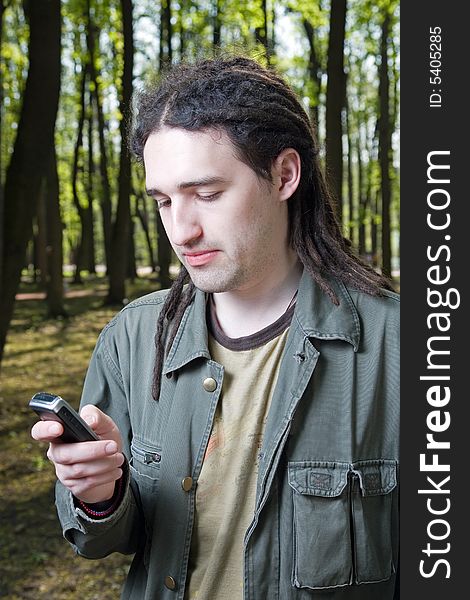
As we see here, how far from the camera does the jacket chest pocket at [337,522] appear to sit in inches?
79.0

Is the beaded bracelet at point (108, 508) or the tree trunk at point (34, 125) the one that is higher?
the tree trunk at point (34, 125)

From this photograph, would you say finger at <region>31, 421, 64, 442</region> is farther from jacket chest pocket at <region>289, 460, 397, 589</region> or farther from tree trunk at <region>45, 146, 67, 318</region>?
tree trunk at <region>45, 146, 67, 318</region>

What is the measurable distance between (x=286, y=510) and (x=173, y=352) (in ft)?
1.71

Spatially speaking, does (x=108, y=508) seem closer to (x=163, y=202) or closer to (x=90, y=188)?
(x=163, y=202)

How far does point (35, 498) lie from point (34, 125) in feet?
9.93

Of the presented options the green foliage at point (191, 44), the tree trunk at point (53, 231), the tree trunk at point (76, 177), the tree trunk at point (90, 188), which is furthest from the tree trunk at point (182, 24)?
the tree trunk at point (90, 188)

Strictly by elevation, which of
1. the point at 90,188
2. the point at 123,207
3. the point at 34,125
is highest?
the point at 90,188

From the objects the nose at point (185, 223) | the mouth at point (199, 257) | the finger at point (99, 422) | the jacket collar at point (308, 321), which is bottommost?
the finger at point (99, 422)

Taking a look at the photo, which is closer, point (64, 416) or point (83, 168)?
point (64, 416)

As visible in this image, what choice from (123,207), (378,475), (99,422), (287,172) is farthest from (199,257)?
(123,207)

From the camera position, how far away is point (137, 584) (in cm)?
225

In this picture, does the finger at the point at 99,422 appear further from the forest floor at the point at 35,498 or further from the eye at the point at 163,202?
the forest floor at the point at 35,498

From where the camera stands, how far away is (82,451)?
186 cm

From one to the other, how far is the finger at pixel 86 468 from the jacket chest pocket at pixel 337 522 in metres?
0.45
